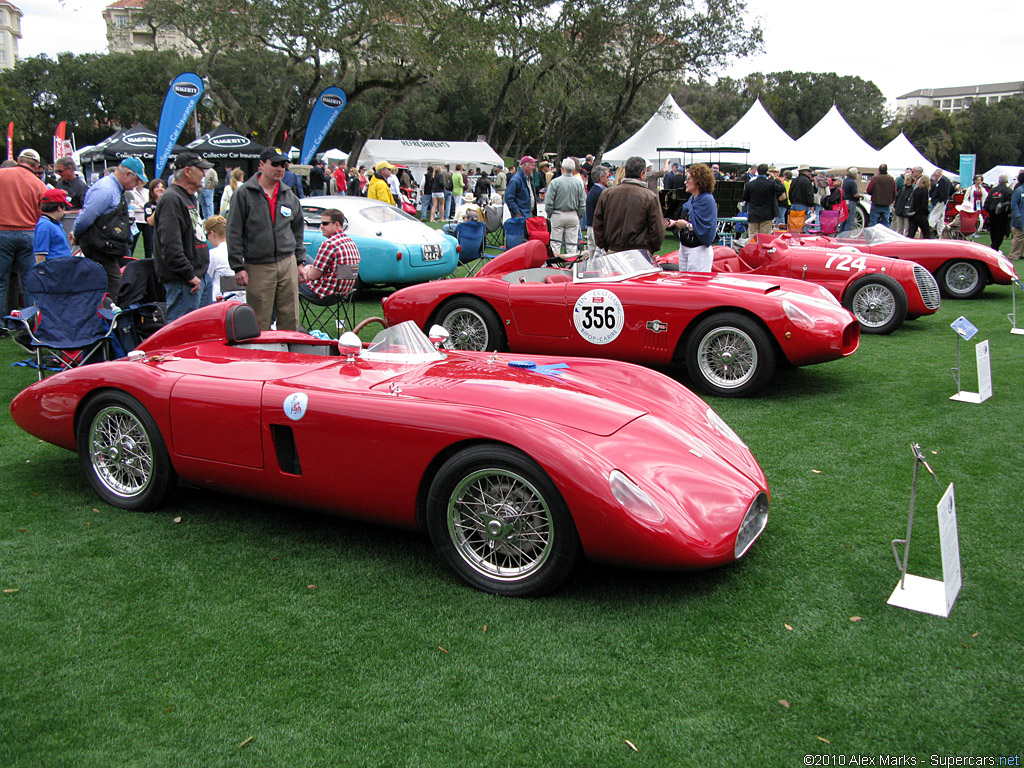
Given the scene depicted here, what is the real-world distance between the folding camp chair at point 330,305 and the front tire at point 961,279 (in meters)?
8.25

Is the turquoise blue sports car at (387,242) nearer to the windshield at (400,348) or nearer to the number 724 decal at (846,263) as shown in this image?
the number 724 decal at (846,263)

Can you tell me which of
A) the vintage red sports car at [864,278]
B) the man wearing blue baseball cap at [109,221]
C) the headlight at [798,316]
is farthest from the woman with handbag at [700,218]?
the man wearing blue baseball cap at [109,221]

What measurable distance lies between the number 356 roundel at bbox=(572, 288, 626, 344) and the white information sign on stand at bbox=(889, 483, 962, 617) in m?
3.83

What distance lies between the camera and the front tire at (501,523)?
3.17 metres

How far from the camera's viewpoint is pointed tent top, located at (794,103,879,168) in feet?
Result: 98.3

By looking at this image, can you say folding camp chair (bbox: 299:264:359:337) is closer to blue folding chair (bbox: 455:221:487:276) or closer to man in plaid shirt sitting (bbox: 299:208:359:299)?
man in plaid shirt sitting (bbox: 299:208:359:299)

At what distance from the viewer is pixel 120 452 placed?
429 centimetres

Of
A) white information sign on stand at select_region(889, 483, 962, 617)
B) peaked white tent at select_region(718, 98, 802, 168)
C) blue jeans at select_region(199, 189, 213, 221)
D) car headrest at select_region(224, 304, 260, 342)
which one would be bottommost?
white information sign on stand at select_region(889, 483, 962, 617)

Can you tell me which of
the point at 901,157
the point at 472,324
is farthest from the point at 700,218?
the point at 901,157

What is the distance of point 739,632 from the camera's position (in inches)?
120

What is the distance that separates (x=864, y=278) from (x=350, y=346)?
23.1 ft

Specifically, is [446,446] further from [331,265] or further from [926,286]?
[926,286]

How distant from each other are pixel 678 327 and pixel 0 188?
6.84 metres

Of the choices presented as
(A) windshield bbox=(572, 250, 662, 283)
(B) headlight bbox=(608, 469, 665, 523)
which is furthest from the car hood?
(A) windshield bbox=(572, 250, 662, 283)
